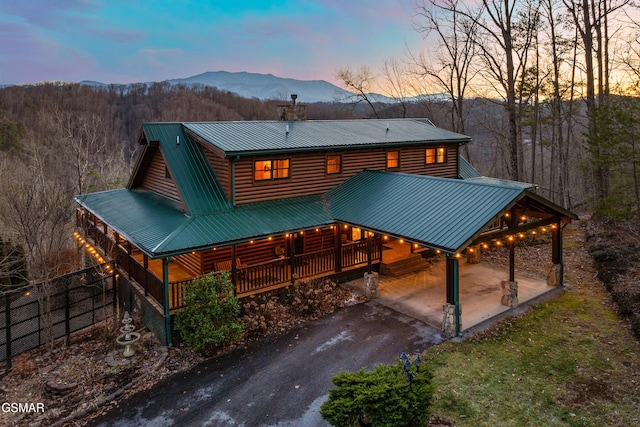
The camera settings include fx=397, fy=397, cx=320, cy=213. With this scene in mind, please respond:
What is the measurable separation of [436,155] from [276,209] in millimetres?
9930

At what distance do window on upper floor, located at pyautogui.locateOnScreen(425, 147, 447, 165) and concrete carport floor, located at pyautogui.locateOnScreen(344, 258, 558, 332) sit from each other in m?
5.70

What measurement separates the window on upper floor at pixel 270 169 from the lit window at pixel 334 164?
2105 millimetres

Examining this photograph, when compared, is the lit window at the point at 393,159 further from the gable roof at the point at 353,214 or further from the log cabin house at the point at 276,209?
the gable roof at the point at 353,214

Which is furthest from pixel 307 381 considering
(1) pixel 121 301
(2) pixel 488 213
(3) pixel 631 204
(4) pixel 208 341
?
(3) pixel 631 204

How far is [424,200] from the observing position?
1387 centimetres

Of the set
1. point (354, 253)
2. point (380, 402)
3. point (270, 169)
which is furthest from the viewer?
point (354, 253)

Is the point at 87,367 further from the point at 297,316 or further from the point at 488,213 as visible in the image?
the point at 488,213

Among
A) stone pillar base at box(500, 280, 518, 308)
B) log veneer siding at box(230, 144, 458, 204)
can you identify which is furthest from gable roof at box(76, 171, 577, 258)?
stone pillar base at box(500, 280, 518, 308)

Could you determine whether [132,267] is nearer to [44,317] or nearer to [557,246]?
[44,317]

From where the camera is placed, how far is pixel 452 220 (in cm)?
1197

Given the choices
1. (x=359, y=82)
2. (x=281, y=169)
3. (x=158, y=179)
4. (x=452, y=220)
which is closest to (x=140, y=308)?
(x=158, y=179)

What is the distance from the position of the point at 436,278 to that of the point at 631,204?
9.94m

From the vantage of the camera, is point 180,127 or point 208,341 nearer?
point 208,341

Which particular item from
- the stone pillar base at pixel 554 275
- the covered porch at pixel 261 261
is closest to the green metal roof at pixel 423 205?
the covered porch at pixel 261 261
